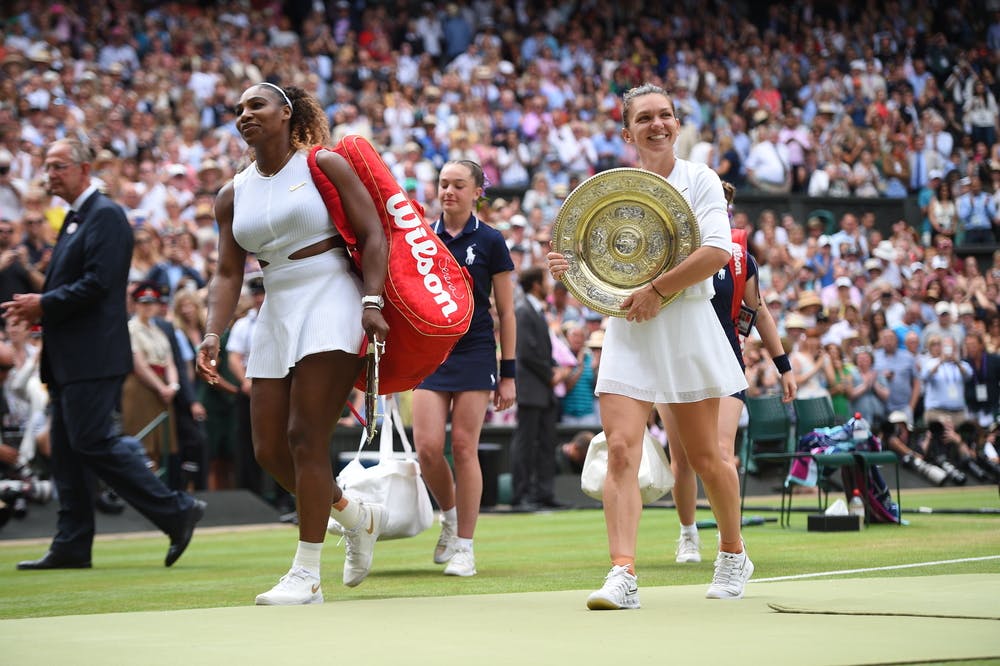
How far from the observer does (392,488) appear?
796 centimetres

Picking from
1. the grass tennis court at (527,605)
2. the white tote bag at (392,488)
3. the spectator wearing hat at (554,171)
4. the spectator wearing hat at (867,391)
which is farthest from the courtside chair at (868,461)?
the spectator wearing hat at (554,171)

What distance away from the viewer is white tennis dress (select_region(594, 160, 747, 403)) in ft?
20.2

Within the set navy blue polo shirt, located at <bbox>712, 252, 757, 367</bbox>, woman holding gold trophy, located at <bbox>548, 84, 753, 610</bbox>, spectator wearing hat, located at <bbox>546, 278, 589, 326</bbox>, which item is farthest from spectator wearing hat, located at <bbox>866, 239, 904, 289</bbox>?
woman holding gold trophy, located at <bbox>548, 84, 753, 610</bbox>

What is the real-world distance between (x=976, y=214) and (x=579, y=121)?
25.0ft

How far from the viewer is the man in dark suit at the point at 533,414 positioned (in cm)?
1527

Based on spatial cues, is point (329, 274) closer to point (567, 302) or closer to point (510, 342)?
point (510, 342)

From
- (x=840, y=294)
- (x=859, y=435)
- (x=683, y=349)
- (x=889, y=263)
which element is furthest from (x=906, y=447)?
(x=683, y=349)

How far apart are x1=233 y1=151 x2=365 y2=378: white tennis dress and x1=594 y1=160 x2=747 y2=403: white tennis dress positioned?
1114mm

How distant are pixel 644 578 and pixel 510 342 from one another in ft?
5.34

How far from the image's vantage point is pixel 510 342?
8.57 metres

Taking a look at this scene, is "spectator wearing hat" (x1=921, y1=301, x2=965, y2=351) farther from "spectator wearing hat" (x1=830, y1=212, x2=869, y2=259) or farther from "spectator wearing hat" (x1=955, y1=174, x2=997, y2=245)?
"spectator wearing hat" (x1=955, y1=174, x2=997, y2=245)

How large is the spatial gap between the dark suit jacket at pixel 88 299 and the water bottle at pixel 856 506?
6058 mm

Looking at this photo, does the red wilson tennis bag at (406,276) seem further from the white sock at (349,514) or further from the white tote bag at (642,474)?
the white tote bag at (642,474)

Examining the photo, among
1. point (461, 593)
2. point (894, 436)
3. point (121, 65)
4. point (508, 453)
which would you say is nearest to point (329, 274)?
point (461, 593)
